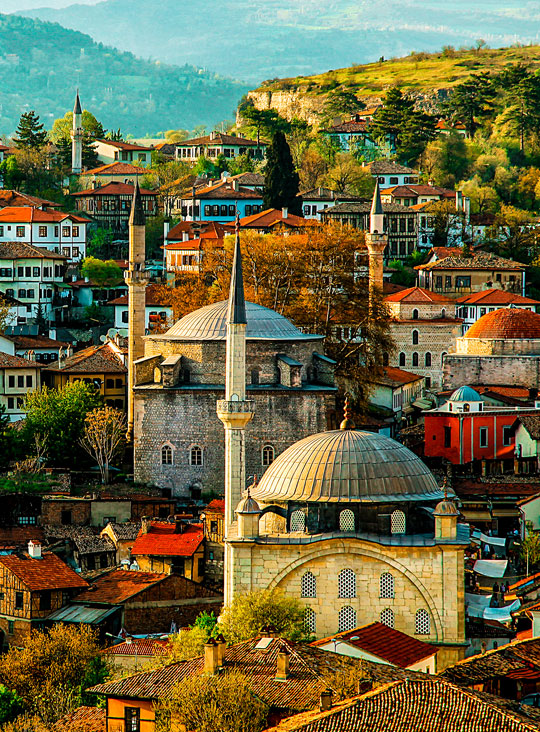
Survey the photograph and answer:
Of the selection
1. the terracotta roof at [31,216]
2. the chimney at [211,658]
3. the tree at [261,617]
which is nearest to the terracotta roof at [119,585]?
the tree at [261,617]

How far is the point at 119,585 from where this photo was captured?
137 feet

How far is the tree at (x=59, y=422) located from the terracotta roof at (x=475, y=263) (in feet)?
91.6

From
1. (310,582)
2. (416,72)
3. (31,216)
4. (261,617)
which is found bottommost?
(261,617)

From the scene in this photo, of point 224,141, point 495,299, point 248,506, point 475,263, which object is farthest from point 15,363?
point 224,141

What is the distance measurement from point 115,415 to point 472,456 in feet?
36.4

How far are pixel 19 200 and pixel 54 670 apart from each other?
5484 cm

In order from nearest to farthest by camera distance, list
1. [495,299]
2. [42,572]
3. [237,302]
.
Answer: [237,302]
[42,572]
[495,299]

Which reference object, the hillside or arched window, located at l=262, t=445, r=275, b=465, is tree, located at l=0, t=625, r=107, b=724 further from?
the hillside

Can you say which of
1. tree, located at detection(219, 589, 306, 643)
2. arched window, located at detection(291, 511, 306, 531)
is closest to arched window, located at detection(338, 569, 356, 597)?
tree, located at detection(219, 589, 306, 643)

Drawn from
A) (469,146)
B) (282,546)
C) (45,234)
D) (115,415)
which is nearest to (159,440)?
(115,415)

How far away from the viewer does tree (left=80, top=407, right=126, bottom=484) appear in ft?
163

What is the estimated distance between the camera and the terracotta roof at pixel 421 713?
2519 cm

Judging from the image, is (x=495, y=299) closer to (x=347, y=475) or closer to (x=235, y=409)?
(x=235, y=409)

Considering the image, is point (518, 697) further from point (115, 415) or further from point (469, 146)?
point (469, 146)
